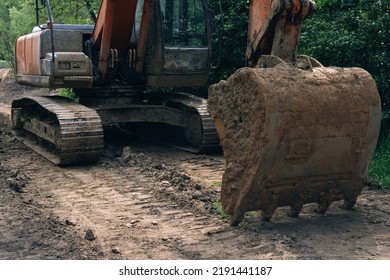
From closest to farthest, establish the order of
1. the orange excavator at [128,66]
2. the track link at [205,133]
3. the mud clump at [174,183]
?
the mud clump at [174,183] < the orange excavator at [128,66] < the track link at [205,133]

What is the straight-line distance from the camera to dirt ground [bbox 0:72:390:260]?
4.41m

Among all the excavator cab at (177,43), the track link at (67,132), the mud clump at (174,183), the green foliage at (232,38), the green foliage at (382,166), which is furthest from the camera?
the green foliage at (232,38)

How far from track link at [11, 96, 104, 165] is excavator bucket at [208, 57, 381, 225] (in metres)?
2.93

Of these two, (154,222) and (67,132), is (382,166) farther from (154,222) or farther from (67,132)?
(67,132)

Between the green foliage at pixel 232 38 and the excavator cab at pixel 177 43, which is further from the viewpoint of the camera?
the green foliage at pixel 232 38

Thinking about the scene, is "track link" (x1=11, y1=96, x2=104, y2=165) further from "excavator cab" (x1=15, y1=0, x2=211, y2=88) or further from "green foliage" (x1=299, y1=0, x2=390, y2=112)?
"green foliage" (x1=299, y1=0, x2=390, y2=112)

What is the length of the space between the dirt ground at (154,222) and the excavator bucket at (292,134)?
273 mm

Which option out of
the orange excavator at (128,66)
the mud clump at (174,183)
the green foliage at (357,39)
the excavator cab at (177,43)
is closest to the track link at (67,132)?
the orange excavator at (128,66)

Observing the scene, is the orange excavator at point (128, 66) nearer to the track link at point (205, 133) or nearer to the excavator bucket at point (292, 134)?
the track link at point (205, 133)

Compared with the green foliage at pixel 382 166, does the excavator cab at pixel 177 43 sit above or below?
above

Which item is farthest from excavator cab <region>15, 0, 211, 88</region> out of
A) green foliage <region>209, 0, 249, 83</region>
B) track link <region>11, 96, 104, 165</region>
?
green foliage <region>209, 0, 249, 83</region>

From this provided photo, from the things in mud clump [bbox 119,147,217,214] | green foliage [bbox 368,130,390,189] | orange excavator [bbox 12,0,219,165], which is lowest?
mud clump [bbox 119,147,217,214]

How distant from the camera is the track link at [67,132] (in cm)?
764

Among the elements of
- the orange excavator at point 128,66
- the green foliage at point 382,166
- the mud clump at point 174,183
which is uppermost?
the orange excavator at point 128,66
